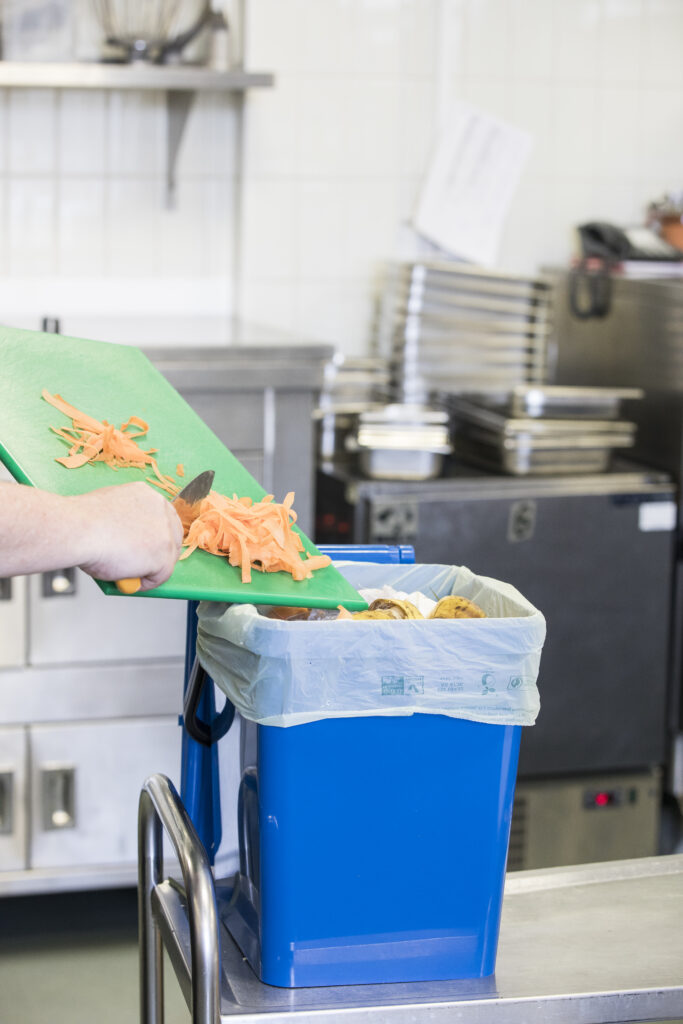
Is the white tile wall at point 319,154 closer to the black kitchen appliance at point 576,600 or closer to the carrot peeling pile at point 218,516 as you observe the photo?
the black kitchen appliance at point 576,600

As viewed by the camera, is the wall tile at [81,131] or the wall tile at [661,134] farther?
the wall tile at [661,134]

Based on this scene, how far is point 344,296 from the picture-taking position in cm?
319

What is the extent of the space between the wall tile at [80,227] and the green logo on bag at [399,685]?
2265mm

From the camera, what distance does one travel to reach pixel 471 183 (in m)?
3.18

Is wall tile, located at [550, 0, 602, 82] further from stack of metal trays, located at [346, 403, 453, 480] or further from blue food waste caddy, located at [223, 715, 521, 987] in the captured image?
blue food waste caddy, located at [223, 715, 521, 987]

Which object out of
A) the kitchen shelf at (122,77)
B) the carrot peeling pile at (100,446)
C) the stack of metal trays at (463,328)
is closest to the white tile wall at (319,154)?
the stack of metal trays at (463,328)

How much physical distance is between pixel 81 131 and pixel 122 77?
1.25 ft

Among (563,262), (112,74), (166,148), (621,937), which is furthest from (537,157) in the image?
(621,937)

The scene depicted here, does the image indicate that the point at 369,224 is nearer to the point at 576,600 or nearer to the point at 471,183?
the point at 471,183

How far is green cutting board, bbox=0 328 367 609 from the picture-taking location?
1.00 metres

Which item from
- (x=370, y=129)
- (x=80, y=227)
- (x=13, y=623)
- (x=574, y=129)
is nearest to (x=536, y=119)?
(x=574, y=129)

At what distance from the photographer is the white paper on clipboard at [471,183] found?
124 inches

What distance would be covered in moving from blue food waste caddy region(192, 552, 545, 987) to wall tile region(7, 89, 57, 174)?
2.26 meters

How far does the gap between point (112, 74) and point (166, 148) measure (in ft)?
1.37
